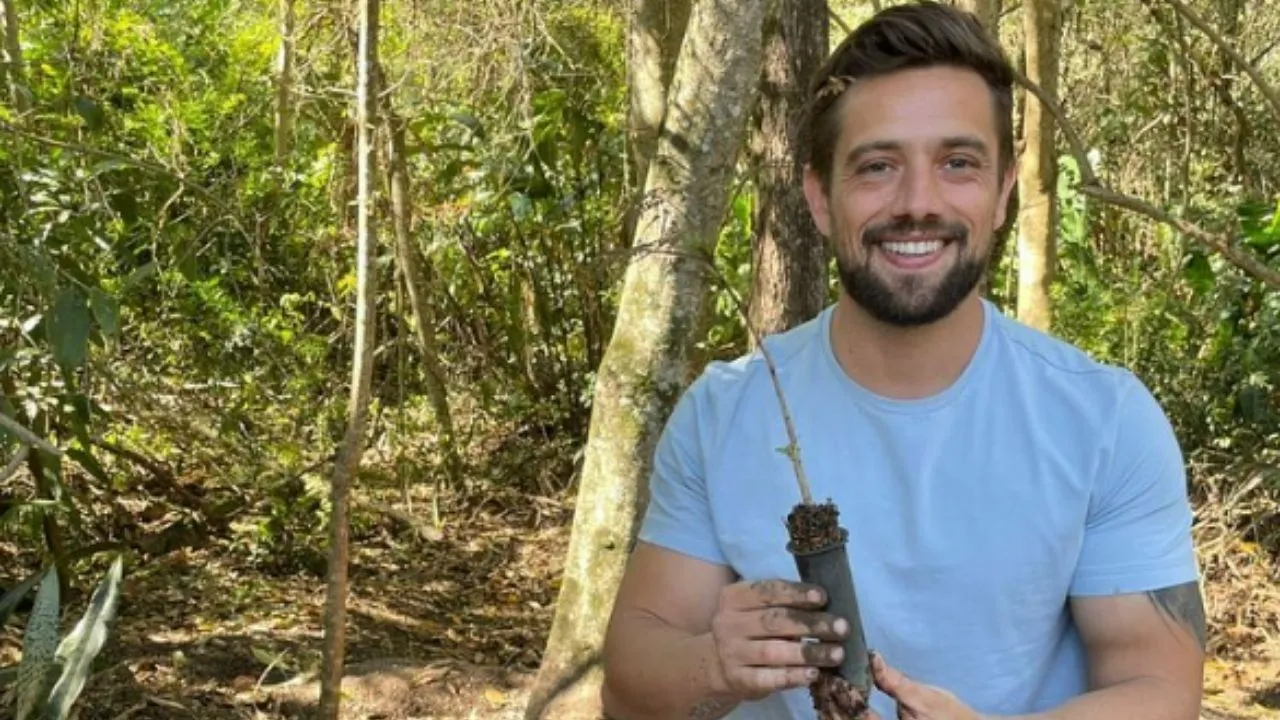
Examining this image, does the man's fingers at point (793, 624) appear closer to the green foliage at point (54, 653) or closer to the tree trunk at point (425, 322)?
the green foliage at point (54, 653)

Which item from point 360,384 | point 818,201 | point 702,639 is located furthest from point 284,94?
point 702,639

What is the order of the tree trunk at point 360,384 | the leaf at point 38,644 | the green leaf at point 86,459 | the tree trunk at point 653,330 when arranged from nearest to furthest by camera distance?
the leaf at point 38,644, the tree trunk at point 653,330, the tree trunk at point 360,384, the green leaf at point 86,459

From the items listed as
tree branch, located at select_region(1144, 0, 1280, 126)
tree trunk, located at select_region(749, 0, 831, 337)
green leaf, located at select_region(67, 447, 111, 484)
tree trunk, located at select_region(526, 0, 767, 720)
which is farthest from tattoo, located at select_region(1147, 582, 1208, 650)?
green leaf, located at select_region(67, 447, 111, 484)

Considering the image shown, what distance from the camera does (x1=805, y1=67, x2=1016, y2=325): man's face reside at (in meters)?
1.84

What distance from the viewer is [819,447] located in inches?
73.5

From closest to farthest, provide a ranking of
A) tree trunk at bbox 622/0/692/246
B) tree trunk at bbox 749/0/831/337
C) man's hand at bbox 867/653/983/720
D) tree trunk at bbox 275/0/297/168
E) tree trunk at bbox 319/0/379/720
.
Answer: man's hand at bbox 867/653/983/720 < tree trunk at bbox 319/0/379/720 < tree trunk at bbox 749/0/831/337 < tree trunk at bbox 622/0/692/246 < tree trunk at bbox 275/0/297/168

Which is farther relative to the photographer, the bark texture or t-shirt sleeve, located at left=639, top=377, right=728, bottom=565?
the bark texture

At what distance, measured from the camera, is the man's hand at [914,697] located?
159 centimetres

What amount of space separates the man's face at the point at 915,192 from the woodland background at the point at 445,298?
1.66 meters

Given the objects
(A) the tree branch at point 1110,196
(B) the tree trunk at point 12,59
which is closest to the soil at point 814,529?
(A) the tree branch at point 1110,196

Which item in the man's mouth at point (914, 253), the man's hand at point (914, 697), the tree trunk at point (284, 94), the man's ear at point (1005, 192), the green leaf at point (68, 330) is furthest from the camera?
the tree trunk at point (284, 94)

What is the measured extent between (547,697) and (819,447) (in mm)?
2397

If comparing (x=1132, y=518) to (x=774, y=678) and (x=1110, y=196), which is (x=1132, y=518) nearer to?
(x=774, y=678)

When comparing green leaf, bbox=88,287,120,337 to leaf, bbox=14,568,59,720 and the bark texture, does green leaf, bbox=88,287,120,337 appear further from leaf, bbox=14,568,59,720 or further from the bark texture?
the bark texture
